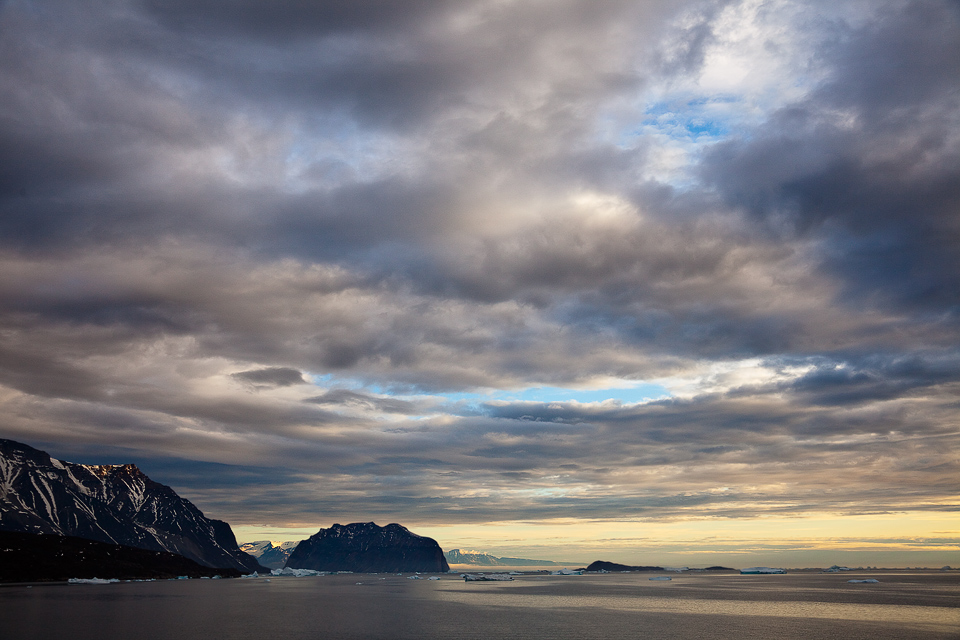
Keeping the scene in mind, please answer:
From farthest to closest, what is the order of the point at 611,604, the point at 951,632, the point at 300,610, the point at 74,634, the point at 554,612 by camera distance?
1. the point at 611,604
2. the point at 300,610
3. the point at 554,612
4. the point at 951,632
5. the point at 74,634

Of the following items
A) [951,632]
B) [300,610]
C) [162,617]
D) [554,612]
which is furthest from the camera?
[300,610]

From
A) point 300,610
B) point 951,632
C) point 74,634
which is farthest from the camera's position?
point 300,610

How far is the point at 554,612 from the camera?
166m

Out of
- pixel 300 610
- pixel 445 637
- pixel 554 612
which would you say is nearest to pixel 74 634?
pixel 445 637

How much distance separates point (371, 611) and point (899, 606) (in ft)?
500

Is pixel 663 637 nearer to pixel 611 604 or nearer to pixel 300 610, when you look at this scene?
pixel 611 604

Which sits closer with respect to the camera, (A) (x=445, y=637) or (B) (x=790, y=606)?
(A) (x=445, y=637)

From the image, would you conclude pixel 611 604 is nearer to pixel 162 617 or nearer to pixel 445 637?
pixel 445 637

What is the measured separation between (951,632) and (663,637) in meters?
55.6

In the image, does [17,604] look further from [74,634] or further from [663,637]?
[663,637]

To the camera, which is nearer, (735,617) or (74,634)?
(74,634)

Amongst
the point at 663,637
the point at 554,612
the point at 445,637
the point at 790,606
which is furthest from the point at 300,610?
the point at 790,606

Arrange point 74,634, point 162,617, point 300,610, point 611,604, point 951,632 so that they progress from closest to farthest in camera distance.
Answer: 1. point 74,634
2. point 951,632
3. point 162,617
4. point 300,610
5. point 611,604

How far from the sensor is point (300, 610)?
17800 centimetres
